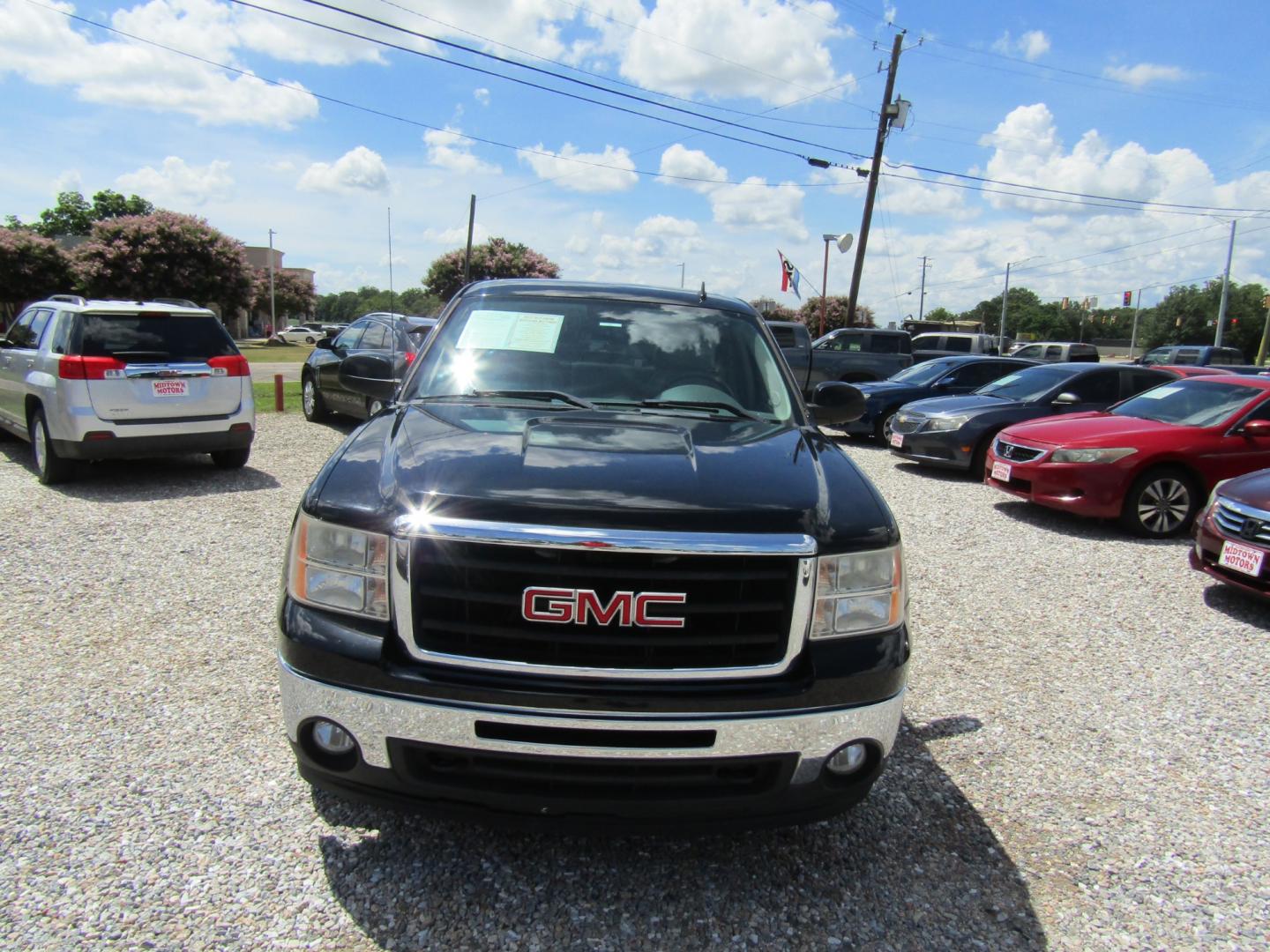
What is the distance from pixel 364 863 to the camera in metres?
2.55

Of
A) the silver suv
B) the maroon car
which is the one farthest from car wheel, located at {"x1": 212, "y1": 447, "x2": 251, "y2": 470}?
the maroon car

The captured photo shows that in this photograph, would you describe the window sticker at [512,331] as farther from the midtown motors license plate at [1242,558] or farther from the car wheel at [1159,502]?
the car wheel at [1159,502]

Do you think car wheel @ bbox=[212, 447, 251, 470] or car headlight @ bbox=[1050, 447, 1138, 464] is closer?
car headlight @ bbox=[1050, 447, 1138, 464]

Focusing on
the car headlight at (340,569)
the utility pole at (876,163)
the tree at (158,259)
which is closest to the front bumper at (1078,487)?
the car headlight at (340,569)

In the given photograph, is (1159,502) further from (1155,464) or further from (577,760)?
(577,760)

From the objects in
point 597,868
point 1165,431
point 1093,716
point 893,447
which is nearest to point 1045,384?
point 893,447

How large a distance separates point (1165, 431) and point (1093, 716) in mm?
4810

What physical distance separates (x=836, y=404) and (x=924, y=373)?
10.6 meters

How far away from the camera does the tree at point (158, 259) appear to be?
41219mm

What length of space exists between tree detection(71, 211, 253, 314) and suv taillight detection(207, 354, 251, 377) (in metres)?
38.8

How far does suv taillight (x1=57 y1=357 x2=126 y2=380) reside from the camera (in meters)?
7.55

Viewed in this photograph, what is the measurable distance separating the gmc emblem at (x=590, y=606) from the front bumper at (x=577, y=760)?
236mm

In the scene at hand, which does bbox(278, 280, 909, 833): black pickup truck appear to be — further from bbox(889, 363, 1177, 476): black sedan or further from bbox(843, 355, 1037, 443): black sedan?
bbox(843, 355, 1037, 443): black sedan

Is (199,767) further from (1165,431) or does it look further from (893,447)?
(893,447)
